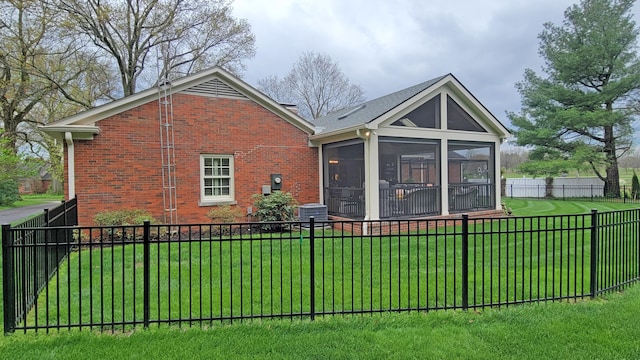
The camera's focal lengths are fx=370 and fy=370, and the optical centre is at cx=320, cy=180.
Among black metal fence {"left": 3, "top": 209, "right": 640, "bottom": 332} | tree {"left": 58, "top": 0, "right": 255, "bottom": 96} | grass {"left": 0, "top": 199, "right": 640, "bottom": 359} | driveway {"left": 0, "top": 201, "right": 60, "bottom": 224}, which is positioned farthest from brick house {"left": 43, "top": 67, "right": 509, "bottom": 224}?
tree {"left": 58, "top": 0, "right": 255, "bottom": 96}

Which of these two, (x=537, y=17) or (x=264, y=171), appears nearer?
(x=264, y=171)

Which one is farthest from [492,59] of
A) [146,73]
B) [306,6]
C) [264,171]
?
[146,73]

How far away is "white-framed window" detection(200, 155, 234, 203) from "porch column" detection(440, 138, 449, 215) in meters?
6.46

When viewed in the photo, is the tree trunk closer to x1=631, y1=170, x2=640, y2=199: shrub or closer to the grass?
x1=631, y1=170, x2=640, y2=199: shrub

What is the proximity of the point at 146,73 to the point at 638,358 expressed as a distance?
26.1 meters

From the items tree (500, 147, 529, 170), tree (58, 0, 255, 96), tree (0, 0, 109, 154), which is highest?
tree (58, 0, 255, 96)

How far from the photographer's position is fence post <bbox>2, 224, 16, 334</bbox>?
358cm

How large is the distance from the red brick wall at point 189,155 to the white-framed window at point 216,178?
0.18 meters

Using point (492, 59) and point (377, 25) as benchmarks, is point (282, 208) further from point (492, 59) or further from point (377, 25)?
point (492, 59)

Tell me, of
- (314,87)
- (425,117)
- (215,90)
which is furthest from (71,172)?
(314,87)

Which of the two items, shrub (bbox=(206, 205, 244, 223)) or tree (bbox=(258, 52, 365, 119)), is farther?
tree (bbox=(258, 52, 365, 119))

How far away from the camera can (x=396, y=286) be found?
17.1ft

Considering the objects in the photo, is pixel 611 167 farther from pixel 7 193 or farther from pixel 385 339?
pixel 7 193

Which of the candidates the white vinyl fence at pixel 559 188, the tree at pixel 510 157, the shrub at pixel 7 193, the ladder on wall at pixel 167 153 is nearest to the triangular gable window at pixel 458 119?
the ladder on wall at pixel 167 153
